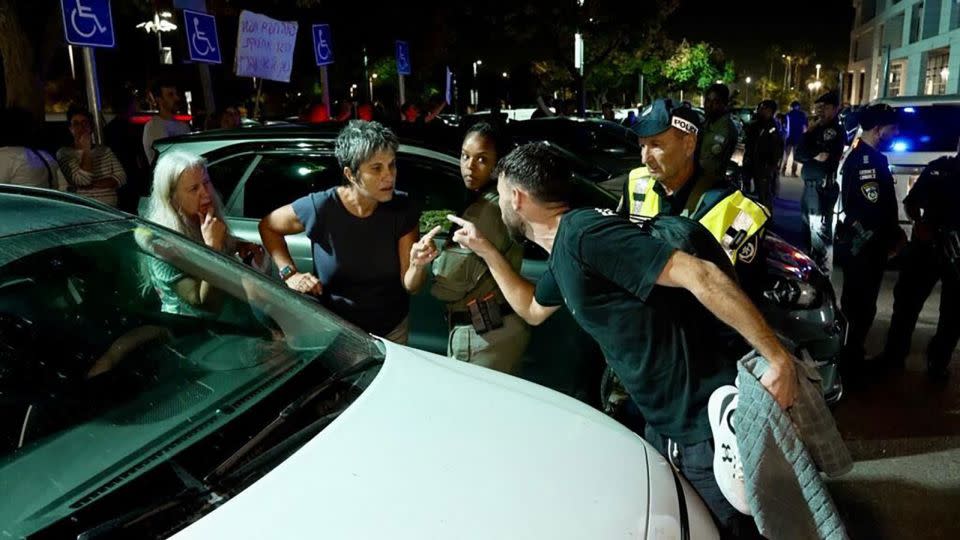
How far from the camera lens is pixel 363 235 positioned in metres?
3.08

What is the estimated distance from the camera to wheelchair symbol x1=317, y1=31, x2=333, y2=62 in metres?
12.2

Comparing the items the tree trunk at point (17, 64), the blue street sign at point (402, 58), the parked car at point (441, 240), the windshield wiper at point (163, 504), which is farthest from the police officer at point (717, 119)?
the tree trunk at point (17, 64)

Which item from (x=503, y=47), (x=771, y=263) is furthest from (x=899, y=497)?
(x=503, y=47)

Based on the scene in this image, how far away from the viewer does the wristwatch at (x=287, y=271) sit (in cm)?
321

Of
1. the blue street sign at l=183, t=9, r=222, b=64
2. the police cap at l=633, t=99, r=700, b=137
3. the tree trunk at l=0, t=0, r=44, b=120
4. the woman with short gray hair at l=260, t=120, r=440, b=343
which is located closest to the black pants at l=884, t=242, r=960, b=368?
the police cap at l=633, t=99, r=700, b=137

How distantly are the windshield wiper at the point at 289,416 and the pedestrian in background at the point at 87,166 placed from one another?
15.5 ft

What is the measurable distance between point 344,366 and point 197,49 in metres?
7.58

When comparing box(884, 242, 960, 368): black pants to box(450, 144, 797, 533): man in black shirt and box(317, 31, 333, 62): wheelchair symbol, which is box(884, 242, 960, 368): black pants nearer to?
box(450, 144, 797, 533): man in black shirt

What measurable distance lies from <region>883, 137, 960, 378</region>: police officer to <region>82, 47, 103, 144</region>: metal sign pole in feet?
21.3

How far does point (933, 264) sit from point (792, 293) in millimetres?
1349

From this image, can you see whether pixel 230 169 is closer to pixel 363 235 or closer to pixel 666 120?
pixel 363 235

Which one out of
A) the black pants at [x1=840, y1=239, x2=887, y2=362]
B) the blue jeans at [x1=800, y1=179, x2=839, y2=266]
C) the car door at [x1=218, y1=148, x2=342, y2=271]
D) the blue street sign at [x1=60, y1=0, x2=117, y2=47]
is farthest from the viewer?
the blue jeans at [x1=800, y1=179, x2=839, y2=266]

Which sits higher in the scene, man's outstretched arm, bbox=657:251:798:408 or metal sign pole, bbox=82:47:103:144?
metal sign pole, bbox=82:47:103:144

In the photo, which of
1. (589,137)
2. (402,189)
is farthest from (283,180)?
(589,137)
